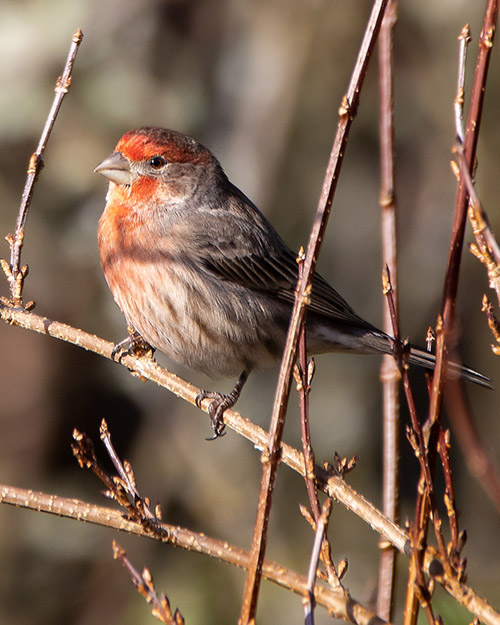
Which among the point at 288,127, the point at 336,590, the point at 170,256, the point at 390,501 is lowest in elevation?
the point at 336,590

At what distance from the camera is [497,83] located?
8383 mm

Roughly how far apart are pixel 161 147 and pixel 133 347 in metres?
1.28

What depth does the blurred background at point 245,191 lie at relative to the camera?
27.1ft

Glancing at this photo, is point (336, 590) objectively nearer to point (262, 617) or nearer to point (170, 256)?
point (170, 256)

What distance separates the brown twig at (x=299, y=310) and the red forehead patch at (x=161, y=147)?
10.6 ft

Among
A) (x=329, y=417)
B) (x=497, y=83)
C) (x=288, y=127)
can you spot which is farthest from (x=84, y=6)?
(x=329, y=417)

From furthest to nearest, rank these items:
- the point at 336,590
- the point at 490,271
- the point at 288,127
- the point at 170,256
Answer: the point at 288,127
the point at 170,256
the point at 336,590
the point at 490,271

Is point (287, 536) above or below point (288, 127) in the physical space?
below

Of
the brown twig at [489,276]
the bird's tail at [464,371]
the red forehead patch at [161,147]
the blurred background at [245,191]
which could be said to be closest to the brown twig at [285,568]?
the brown twig at [489,276]

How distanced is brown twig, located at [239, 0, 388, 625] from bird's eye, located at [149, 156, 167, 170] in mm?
3260

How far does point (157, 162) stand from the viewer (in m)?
5.43

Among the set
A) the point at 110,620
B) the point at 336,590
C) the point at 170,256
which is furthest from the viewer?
the point at 110,620

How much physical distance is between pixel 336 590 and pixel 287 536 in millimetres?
5926

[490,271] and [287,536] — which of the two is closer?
[490,271]
